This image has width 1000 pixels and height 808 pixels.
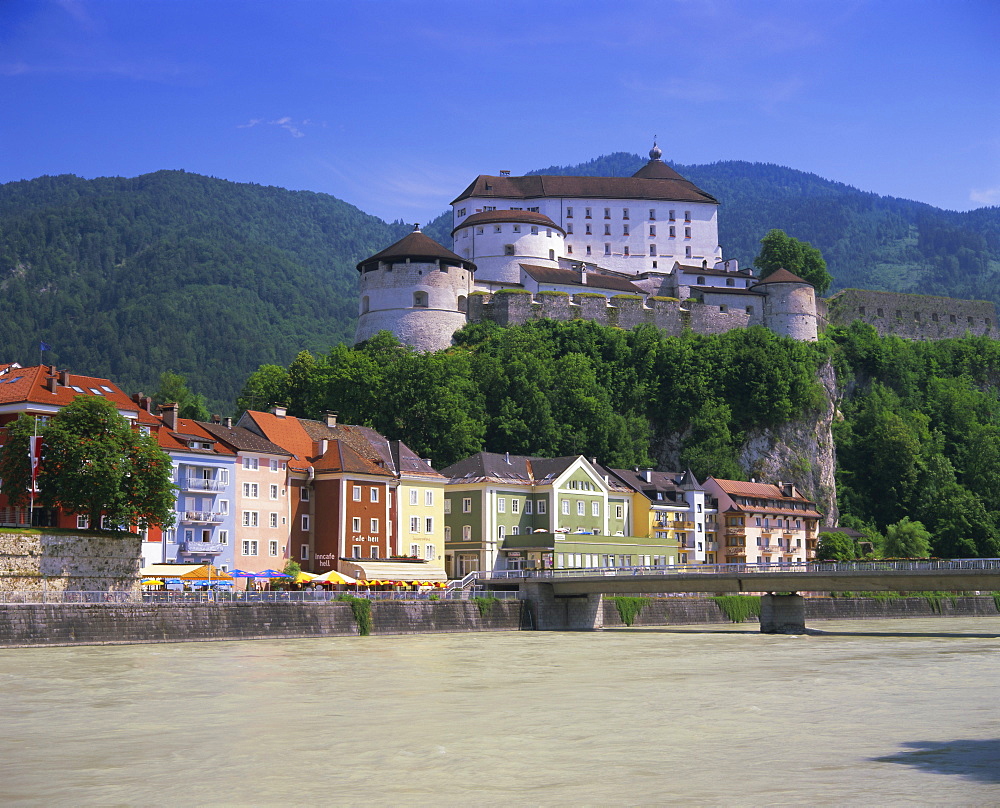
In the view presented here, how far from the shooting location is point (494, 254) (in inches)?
4259

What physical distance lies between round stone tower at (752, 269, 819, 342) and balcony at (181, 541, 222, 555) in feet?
202

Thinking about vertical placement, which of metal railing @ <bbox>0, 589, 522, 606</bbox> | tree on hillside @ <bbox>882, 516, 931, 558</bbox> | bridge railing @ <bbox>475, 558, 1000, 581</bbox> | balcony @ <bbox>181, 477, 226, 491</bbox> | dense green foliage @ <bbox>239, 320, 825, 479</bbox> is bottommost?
metal railing @ <bbox>0, 589, 522, 606</bbox>

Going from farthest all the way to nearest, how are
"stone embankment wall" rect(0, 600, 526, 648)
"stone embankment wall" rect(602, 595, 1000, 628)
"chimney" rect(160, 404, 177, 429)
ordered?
1. "chimney" rect(160, 404, 177, 429)
2. "stone embankment wall" rect(602, 595, 1000, 628)
3. "stone embankment wall" rect(0, 600, 526, 648)

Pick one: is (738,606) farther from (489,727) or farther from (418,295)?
(489,727)

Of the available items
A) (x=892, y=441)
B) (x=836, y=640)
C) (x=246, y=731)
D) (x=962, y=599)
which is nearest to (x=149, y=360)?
(x=892, y=441)

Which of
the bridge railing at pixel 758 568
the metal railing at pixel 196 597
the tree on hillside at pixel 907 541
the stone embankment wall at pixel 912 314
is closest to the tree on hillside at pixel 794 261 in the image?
the stone embankment wall at pixel 912 314

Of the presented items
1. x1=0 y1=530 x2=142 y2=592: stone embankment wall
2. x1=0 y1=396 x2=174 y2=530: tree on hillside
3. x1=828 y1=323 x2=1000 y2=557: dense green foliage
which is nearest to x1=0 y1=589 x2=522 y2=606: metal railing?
x1=0 y1=530 x2=142 y2=592: stone embankment wall

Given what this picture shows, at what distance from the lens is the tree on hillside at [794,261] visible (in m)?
122

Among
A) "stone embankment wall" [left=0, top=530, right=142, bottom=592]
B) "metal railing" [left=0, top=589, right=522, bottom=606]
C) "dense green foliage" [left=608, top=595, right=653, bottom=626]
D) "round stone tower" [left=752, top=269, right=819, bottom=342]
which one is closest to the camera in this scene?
"metal railing" [left=0, top=589, right=522, bottom=606]

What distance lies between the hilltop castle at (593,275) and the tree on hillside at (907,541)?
74.4 ft

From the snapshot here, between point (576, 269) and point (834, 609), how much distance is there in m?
47.8

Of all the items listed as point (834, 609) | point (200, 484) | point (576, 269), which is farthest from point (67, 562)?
point (576, 269)

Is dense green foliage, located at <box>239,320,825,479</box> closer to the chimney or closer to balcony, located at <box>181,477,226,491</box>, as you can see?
the chimney

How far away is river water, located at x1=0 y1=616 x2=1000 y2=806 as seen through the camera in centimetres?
1855
